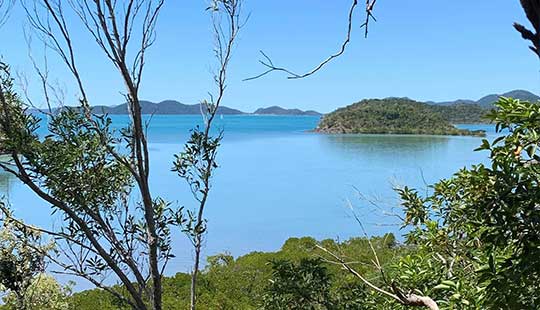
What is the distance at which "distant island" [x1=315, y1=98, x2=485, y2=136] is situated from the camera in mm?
60625

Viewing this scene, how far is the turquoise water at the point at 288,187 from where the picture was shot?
52.2ft

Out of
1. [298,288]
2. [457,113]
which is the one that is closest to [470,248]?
[298,288]

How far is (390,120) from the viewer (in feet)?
208

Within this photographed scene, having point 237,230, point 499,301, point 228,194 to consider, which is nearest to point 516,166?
point 499,301

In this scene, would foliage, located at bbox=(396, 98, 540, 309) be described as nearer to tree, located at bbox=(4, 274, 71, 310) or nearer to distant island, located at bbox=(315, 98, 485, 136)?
tree, located at bbox=(4, 274, 71, 310)

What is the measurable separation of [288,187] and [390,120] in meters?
40.2

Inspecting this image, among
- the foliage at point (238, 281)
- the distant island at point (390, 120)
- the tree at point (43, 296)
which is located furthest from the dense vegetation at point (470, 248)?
the distant island at point (390, 120)

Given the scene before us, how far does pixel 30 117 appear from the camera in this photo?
11.0 ft

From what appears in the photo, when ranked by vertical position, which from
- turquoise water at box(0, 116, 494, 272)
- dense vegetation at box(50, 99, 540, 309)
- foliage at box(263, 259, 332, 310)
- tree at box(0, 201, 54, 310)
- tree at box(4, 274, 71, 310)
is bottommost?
turquoise water at box(0, 116, 494, 272)

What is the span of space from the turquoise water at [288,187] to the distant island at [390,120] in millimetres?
12192

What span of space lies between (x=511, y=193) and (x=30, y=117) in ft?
9.86

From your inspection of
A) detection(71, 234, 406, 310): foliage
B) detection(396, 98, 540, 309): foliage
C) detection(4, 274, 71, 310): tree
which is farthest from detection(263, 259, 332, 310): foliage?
detection(4, 274, 71, 310): tree

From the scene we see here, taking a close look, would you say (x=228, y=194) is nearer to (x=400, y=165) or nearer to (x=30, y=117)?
(x=400, y=165)

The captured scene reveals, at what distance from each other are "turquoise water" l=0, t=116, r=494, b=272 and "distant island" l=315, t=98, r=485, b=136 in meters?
12.2
